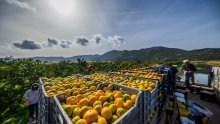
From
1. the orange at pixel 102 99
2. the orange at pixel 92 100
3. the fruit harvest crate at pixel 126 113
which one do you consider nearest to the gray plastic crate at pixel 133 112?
the fruit harvest crate at pixel 126 113

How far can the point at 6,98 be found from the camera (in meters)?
5.78

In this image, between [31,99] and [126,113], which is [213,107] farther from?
[31,99]

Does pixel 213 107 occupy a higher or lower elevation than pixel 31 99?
lower

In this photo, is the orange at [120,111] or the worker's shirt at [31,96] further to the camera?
the worker's shirt at [31,96]

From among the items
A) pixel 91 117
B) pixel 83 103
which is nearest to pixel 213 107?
pixel 83 103

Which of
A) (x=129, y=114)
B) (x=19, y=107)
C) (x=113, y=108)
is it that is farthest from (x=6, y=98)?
(x=129, y=114)

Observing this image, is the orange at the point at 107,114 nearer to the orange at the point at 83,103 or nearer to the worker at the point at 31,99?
the orange at the point at 83,103

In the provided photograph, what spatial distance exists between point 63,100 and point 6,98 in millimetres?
4765

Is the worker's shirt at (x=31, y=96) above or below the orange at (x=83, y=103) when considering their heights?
below

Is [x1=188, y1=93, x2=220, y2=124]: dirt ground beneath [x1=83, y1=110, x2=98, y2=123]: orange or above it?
beneath

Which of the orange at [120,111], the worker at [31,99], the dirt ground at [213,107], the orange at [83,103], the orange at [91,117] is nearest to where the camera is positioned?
the orange at [91,117]

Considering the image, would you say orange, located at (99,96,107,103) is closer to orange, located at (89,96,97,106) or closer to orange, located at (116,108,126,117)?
orange, located at (89,96,97,106)

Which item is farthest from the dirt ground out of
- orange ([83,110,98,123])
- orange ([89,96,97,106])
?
orange ([83,110,98,123])

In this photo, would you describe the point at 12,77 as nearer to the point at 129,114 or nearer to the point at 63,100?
the point at 63,100
